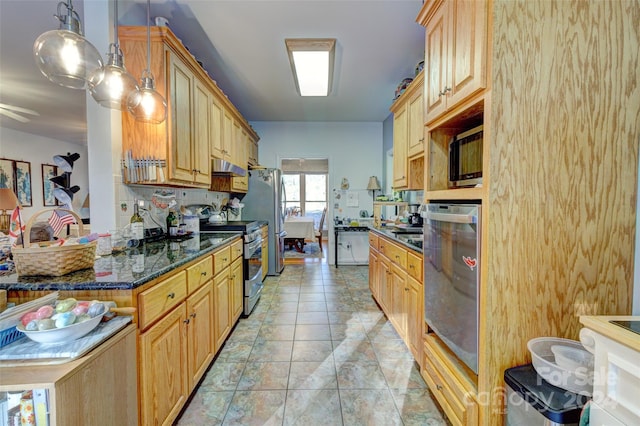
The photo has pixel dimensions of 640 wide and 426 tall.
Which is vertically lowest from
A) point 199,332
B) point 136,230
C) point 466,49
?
point 199,332

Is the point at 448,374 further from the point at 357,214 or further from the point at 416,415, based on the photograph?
the point at 357,214

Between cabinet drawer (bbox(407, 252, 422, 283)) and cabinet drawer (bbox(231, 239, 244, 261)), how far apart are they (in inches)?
59.8

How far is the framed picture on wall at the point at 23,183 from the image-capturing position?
17.3 feet

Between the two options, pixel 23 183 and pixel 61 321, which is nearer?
pixel 61 321

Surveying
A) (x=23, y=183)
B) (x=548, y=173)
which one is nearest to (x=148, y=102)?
(x=548, y=173)

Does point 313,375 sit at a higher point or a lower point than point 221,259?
lower

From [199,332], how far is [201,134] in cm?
172

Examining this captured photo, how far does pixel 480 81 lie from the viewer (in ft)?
3.70

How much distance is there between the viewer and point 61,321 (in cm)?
90

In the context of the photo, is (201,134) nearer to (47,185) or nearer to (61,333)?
(61,333)

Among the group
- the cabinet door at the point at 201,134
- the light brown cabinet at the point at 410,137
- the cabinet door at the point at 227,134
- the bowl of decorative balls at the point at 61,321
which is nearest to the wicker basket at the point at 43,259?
the bowl of decorative balls at the point at 61,321

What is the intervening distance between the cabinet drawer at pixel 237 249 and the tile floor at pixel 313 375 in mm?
678

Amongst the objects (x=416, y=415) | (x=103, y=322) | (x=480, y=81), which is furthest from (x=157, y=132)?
(x=416, y=415)

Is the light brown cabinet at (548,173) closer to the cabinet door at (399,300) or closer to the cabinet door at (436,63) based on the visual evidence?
the cabinet door at (436,63)
